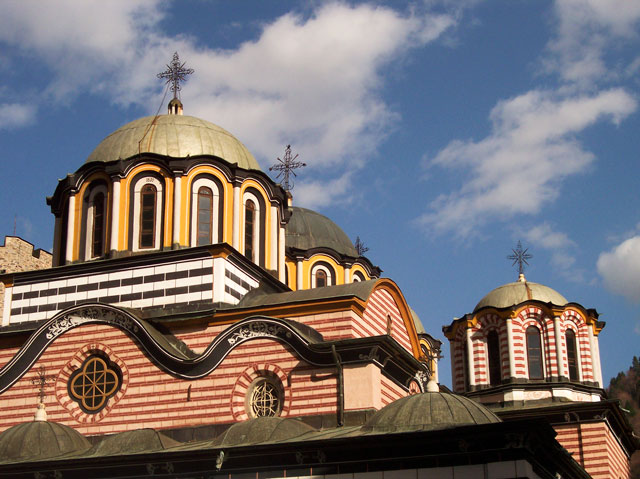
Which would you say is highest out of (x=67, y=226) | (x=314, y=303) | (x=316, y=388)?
(x=67, y=226)

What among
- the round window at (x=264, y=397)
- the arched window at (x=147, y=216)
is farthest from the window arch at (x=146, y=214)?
the round window at (x=264, y=397)

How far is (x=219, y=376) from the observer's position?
21984 millimetres

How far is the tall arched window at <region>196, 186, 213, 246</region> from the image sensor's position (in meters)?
25.3

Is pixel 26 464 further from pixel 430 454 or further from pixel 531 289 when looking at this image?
pixel 531 289

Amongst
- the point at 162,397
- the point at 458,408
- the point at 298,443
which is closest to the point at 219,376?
the point at 162,397

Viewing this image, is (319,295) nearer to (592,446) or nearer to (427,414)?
(427,414)

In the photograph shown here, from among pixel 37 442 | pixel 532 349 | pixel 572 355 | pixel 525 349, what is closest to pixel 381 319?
pixel 37 442

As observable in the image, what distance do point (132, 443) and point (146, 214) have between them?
712cm

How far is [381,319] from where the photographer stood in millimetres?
24047

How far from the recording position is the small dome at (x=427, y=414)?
18.1 m

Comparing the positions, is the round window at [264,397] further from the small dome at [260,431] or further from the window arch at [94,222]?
the window arch at [94,222]

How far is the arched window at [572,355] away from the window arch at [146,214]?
50.1ft

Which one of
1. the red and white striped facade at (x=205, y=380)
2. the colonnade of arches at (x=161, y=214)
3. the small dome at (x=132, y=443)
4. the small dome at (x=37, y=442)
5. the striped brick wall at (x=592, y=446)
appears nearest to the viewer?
the small dome at (x=132, y=443)

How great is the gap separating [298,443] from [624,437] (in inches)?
696
